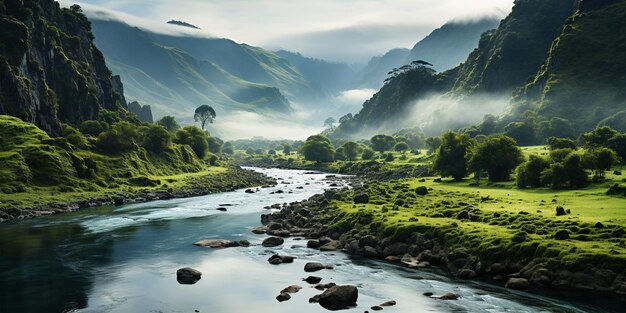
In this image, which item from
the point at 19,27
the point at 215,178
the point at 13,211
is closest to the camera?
the point at 13,211

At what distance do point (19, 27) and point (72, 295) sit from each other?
523 feet

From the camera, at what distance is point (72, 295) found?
158ft

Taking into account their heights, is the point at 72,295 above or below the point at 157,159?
below

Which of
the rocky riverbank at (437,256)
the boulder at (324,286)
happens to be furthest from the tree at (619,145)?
the boulder at (324,286)

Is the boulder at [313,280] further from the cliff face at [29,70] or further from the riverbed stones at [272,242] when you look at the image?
the cliff face at [29,70]

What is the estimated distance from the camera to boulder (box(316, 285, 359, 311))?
45062 mm

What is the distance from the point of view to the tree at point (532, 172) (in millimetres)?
101250

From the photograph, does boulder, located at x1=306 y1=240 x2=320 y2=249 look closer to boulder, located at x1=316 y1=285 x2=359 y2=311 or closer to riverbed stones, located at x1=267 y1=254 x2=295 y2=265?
riverbed stones, located at x1=267 y1=254 x2=295 y2=265

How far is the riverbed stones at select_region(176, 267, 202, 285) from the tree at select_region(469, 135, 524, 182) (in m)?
86.7

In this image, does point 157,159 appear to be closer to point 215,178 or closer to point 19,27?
point 215,178

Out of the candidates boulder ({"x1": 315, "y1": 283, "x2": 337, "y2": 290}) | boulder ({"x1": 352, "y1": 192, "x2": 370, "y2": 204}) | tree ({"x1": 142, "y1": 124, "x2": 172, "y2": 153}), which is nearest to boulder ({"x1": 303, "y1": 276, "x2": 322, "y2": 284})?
boulder ({"x1": 315, "y1": 283, "x2": 337, "y2": 290})

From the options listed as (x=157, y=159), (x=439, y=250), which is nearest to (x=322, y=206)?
(x=439, y=250)

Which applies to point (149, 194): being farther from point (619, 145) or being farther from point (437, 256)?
point (619, 145)

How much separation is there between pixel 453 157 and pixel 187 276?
98.4 metres
